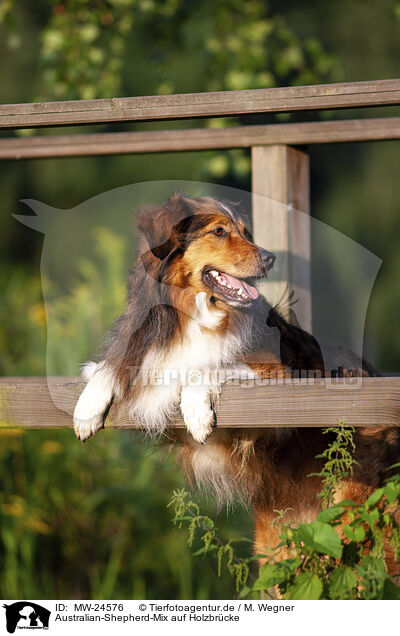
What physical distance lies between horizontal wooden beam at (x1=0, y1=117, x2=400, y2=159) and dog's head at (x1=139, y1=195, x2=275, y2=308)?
2.45 feet

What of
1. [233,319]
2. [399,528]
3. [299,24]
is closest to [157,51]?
[299,24]

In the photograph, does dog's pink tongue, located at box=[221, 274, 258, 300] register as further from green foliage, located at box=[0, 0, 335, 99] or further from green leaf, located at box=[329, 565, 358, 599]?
green foliage, located at box=[0, 0, 335, 99]

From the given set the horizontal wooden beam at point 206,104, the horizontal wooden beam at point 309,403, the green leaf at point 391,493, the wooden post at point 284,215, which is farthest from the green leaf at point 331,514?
the horizontal wooden beam at point 206,104

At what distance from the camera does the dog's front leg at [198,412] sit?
6.64 feet

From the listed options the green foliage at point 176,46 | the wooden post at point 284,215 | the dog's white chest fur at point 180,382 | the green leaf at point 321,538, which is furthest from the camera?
the green foliage at point 176,46

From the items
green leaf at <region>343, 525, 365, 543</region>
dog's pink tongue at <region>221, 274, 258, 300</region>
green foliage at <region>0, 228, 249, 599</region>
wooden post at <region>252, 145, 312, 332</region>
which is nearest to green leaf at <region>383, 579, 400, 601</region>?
green leaf at <region>343, 525, 365, 543</region>

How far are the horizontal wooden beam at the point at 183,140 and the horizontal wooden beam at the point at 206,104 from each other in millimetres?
641

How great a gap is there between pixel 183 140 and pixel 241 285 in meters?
0.98

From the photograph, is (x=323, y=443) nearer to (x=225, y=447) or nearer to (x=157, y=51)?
(x=225, y=447)

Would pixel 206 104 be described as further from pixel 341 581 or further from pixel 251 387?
pixel 341 581

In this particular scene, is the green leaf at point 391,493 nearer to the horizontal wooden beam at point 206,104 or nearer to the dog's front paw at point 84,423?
the dog's front paw at point 84,423
